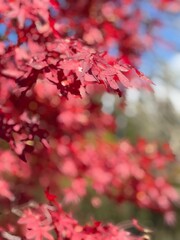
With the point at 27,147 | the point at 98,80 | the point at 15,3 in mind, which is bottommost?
the point at 98,80

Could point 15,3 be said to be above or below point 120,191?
below

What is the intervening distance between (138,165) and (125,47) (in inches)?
41.0

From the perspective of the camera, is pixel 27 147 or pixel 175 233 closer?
pixel 27 147

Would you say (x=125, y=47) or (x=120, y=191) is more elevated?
(x=125, y=47)

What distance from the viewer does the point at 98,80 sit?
1508mm

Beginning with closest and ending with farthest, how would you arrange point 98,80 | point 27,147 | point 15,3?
point 98,80 → point 27,147 → point 15,3

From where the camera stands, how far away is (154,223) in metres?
9.35

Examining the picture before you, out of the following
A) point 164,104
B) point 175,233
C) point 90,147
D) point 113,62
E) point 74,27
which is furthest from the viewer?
point 175,233

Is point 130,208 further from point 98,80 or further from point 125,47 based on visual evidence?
point 98,80

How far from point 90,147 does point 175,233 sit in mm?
5764

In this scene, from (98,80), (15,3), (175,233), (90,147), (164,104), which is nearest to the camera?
(98,80)

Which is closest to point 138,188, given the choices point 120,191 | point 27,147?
point 120,191

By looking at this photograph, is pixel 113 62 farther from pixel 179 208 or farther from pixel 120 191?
pixel 179 208

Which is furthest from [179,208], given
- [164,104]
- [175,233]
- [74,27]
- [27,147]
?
[27,147]
